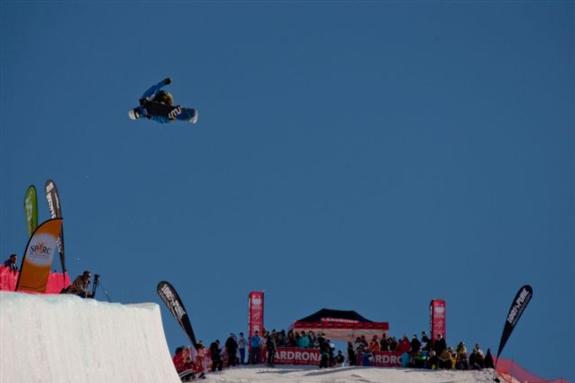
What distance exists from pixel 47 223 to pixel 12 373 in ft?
18.5

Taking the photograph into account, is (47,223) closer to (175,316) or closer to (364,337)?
(175,316)

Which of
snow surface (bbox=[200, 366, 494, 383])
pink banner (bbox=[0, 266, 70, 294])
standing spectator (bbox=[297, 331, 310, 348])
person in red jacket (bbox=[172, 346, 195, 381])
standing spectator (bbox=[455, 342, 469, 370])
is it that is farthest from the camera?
standing spectator (bbox=[297, 331, 310, 348])

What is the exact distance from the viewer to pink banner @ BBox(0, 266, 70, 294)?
62.0 ft

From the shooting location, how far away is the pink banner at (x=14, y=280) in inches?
744

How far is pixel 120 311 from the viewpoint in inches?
617

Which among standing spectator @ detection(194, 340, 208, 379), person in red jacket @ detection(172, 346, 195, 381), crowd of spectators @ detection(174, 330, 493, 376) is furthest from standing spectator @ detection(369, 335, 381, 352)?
person in red jacket @ detection(172, 346, 195, 381)

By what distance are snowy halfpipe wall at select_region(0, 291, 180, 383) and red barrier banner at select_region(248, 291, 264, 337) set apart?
45.3ft

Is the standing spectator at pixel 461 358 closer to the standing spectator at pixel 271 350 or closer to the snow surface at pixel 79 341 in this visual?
the standing spectator at pixel 271 350

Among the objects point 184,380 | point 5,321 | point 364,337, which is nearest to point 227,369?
point 184,380

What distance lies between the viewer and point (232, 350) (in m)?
29.2

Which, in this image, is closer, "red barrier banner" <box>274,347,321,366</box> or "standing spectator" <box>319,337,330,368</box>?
"standing spectator" <box>319,337,330,368</box>

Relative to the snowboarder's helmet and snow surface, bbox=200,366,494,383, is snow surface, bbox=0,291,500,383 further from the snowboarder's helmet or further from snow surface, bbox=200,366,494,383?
the snowboarder's helmet

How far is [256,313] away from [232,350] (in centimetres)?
243

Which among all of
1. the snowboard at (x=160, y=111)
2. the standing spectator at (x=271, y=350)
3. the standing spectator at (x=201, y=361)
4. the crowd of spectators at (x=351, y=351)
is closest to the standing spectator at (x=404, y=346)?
the crowd of spectators at (x=351, y=351)
